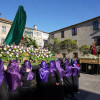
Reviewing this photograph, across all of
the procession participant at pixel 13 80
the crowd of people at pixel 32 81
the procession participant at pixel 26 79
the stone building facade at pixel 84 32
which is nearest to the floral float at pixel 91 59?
the crowd of people at pixel 32 81

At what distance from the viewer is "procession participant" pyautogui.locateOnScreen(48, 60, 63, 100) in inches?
135

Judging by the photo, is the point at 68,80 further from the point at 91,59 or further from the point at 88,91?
the point at 91,59

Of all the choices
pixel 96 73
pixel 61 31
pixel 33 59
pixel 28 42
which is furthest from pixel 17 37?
pixel 61 31

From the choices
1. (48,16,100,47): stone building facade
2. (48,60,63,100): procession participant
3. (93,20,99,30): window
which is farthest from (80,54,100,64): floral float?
(93,20,99,30): window

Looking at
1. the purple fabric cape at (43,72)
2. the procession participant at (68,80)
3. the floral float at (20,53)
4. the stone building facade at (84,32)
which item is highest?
the stone building facade at (84,32)

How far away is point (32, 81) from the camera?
10.2 ft

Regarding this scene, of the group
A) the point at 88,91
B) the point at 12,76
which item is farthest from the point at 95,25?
the point at 12,76

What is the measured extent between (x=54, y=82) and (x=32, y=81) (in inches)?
30.8

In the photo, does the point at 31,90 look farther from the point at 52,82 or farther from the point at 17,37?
the point at 17,37

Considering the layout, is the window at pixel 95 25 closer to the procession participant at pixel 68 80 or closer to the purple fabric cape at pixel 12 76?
the procession participant at pixel 68 80

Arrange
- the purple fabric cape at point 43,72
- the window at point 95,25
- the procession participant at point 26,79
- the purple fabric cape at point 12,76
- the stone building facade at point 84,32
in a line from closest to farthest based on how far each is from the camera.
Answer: the purple fabric cape at point 12,76 → the procession participant at point 26,79 → the purple fabric cape at point 43,72 → the window at point 95,25 → the stone building facade at point 84,32

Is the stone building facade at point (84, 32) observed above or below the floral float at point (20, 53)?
above

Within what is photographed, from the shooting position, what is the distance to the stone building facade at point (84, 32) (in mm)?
20234

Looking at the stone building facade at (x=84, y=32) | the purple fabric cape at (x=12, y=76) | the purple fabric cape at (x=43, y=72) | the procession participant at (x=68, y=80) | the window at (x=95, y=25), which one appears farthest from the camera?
the stone building facade at (x=84, y=32)
